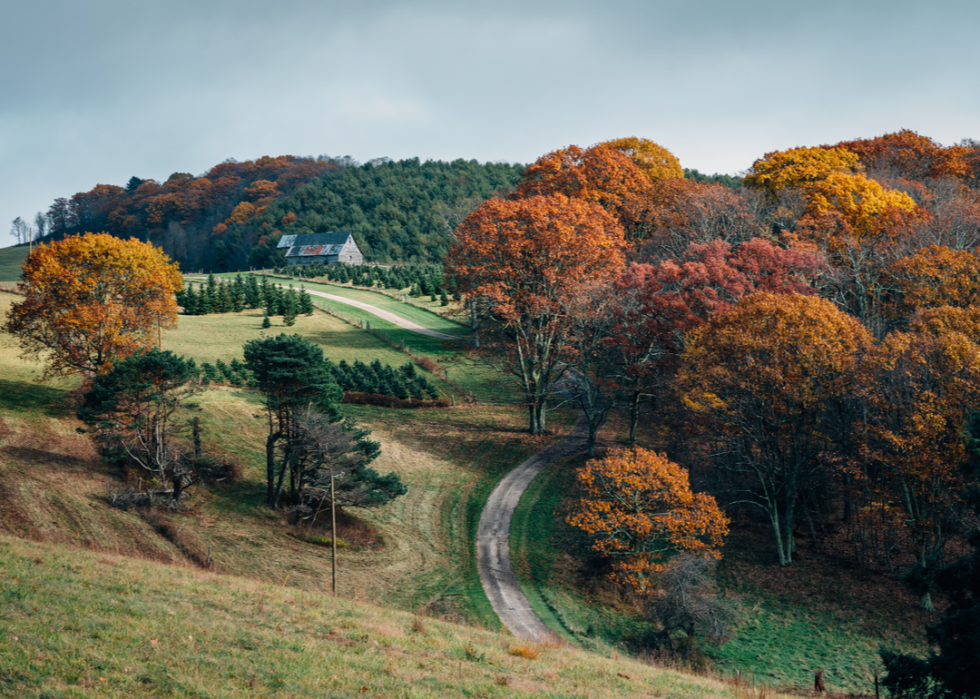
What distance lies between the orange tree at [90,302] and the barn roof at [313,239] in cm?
7439

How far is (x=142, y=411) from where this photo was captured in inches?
1196

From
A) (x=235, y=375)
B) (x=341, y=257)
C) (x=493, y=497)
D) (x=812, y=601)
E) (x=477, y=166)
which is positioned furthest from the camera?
(x=477, y=166)

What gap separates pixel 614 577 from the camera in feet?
92.6

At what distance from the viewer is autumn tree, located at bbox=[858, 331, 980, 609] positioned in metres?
25.5

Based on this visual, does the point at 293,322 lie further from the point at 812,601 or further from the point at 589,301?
the point at 812,601

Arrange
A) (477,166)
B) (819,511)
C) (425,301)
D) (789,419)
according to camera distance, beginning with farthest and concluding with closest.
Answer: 1. (477,166)
2. (425,301)
3. (819,511)
4. (789,419)

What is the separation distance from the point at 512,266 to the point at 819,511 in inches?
867

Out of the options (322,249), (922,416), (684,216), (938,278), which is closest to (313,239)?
(322,249)

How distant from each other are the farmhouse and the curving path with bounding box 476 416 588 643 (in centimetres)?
7389

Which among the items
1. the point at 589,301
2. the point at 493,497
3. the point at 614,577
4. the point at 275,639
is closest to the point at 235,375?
the point at 493,497

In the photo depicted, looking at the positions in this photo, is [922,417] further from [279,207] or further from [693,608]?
[279,207]

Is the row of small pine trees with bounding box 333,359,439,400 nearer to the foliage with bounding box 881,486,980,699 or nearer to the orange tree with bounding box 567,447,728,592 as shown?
the orange tree with bounding box 567,447,728,592

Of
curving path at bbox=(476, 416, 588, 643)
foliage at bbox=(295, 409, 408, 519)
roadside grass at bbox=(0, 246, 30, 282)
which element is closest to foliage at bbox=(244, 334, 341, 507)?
foliage at bbox=(295, 409, 408, 519)

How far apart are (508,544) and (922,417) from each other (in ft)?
58.6
